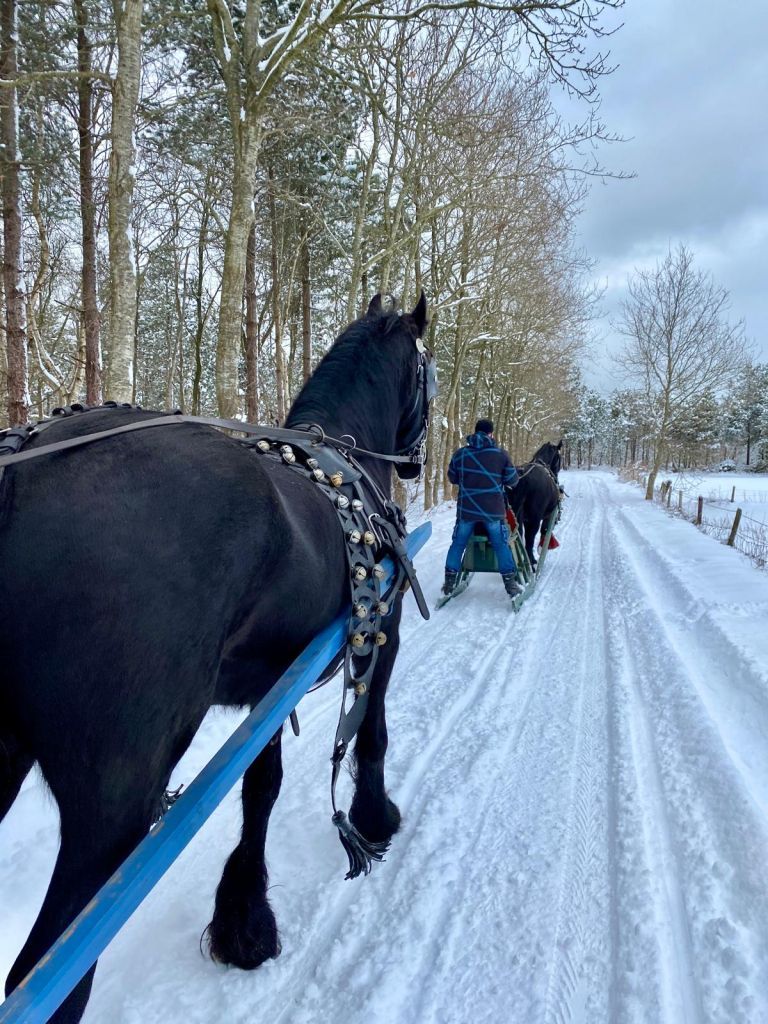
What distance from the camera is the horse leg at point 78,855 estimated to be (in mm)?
1046

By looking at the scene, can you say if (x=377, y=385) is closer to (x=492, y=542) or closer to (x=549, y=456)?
(x=492, y=542)

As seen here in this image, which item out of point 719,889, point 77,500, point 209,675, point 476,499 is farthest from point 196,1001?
point 476,499

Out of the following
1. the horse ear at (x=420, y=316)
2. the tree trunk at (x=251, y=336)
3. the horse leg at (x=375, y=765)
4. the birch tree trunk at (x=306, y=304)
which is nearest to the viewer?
the horse leg at (x=375, y=765)

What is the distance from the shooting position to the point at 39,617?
3.41ft

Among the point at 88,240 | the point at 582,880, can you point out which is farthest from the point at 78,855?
the point at 88,240

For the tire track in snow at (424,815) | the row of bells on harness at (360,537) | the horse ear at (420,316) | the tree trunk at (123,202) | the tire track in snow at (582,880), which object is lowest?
the tire track in snow at (424,815)

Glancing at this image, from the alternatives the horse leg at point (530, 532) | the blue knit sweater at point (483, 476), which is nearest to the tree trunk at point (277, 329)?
the horse leg at point (530, 532)

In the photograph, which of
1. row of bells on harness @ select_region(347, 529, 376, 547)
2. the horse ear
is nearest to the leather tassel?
row of bells on harness @ select_region(347, 529, 376, 547)

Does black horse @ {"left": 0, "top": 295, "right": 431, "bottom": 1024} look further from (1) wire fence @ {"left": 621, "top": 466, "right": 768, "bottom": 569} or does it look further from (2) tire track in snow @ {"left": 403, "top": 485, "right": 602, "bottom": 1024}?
(1) wire fence @ {"left": 621, "top": 466, "right": 768, "bottom": 569}

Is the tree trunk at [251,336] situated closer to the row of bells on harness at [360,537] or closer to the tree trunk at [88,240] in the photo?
the tree trunk at [88,240]

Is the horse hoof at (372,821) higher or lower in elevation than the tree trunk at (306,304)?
lower

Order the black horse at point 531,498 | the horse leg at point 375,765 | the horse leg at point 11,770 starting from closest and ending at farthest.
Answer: the horse leg at point 11,770 < the horse leg at point 375,765 < the black horse at point 531,498

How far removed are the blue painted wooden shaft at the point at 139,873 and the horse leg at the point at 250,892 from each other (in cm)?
59

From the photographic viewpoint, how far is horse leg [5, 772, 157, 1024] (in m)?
1.05
